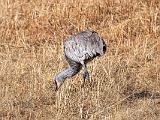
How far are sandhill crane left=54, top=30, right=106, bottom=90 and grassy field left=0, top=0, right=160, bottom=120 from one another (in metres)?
0.13

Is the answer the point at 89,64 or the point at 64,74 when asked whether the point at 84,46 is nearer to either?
the point at 64,74

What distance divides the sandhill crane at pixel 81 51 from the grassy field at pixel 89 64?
13 centimetres

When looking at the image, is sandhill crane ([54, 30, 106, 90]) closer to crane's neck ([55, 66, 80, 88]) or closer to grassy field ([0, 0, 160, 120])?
crane's neck ([55, 66, 80, 88])

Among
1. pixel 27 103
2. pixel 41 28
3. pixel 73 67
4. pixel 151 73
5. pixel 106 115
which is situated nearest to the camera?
pixel 106 115

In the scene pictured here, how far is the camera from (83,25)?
907cm

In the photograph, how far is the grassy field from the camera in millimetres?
6078

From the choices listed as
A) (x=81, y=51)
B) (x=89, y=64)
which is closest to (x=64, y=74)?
(x=81, y=51)

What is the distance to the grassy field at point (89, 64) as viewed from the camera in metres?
6.08

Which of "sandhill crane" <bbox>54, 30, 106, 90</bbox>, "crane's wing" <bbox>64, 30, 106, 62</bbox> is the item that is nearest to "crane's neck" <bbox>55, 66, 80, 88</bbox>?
"sandhill crane" <bbox>54, 30, 106, 90</bbox>

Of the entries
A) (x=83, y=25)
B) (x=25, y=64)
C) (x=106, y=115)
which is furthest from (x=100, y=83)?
(x=83, y=25)

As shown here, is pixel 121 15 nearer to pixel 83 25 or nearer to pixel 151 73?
pixel 83 25

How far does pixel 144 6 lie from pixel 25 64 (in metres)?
2.56

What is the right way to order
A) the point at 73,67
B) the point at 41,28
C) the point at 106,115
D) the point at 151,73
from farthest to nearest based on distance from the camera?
the point at 41,28
the point at 151,73
the point at 73,67
the point at 106,115

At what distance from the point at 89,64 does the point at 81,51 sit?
955 millimetres
